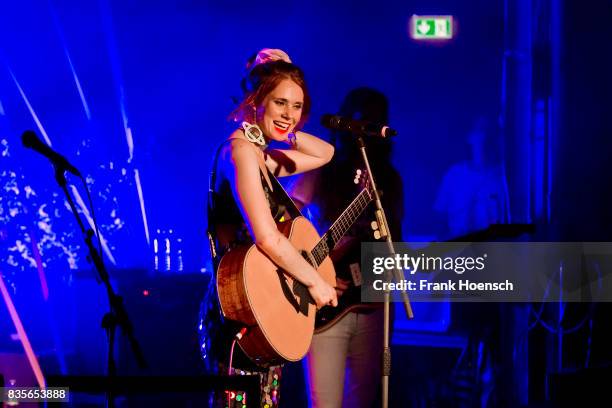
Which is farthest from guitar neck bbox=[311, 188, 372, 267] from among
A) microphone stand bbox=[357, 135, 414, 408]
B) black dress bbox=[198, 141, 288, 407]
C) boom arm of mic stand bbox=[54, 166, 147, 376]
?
boom arm of mic stand bbox=[54, 166, 147, 376]

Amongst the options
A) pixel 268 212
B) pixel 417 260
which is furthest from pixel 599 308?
pixel 268 212

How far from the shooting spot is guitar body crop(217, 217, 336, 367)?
270 cm

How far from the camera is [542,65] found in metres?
5.48

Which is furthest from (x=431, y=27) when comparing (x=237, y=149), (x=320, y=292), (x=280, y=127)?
(x=320, y=292)

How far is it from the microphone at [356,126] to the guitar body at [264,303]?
0.54 meters

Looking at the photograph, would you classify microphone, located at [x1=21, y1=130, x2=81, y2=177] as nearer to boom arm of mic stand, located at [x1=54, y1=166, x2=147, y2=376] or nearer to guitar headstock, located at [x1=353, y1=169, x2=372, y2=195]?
boom arm of mic stand, located at [x1=54, y1=166, x2=147, y2=376]

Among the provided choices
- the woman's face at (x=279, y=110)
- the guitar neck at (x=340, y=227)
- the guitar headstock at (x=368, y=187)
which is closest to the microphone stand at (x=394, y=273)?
the guitar headstock at (x=368, y=187)

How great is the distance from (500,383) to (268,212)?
300 cm

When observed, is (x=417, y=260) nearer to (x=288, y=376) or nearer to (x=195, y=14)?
Answer: (x=288, y=376)

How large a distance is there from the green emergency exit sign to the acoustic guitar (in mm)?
2577

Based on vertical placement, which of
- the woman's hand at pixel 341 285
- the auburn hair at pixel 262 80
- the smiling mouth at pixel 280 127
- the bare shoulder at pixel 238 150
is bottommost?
the woman's hand at pixel 341 285

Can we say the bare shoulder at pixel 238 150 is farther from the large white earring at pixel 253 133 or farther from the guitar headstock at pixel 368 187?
the guitar headstock at pixel 368 187

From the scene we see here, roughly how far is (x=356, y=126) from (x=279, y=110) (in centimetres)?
41

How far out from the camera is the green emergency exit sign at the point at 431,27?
5.11 m
